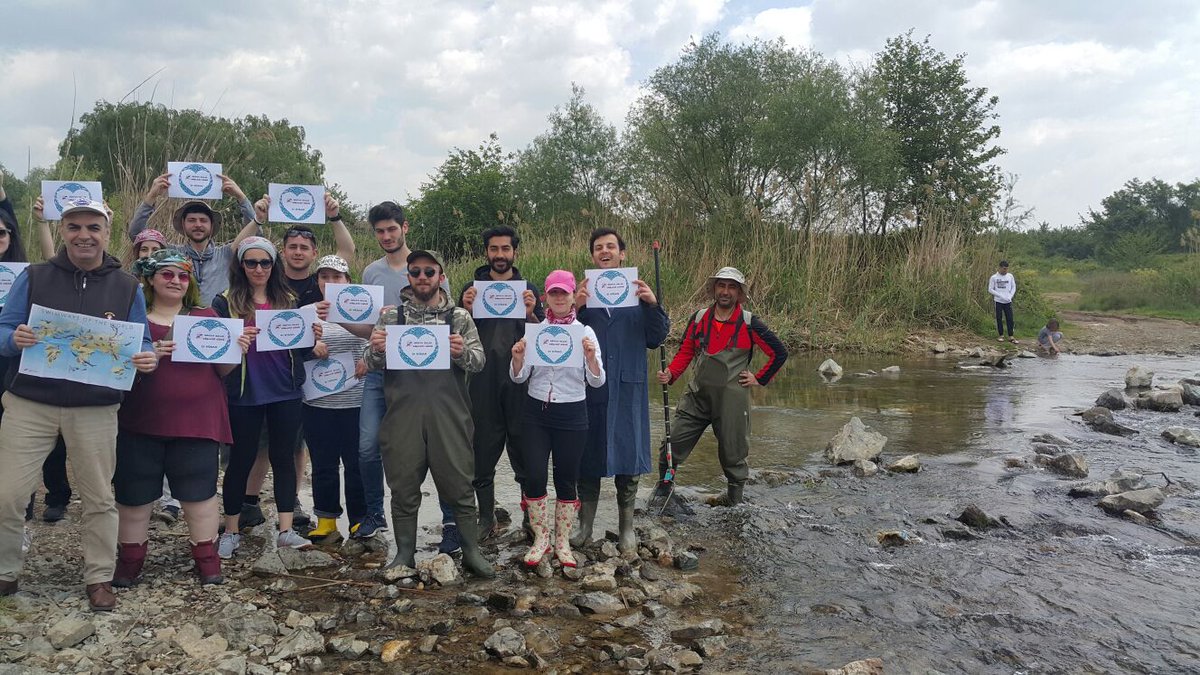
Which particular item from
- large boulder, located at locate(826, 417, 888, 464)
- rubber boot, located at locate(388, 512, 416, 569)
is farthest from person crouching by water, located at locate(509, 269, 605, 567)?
large boulder, located at locate(826, 417, 888, 464)

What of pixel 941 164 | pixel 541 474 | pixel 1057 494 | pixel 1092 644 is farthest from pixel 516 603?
pixel 941 164

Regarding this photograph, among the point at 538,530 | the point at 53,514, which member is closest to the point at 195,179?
the point at 53,514

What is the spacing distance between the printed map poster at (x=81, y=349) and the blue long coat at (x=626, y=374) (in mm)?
2502

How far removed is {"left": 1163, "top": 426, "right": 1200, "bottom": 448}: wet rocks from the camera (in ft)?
26.1

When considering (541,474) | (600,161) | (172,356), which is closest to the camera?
(172,356)

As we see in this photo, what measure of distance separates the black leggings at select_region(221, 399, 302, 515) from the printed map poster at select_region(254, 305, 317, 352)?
1.22 feet

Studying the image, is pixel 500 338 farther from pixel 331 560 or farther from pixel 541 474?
pixel 331 560

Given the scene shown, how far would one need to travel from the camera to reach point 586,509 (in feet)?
16.3

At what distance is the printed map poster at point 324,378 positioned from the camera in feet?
15.7

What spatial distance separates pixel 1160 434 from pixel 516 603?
786 cm

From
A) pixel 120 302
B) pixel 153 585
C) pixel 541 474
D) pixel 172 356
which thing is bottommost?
pixel 153 585

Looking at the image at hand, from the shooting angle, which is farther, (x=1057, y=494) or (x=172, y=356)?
(x=1057, y=494)

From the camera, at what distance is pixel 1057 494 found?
20.5 feet

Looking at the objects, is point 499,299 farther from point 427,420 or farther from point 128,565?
point 128,565
